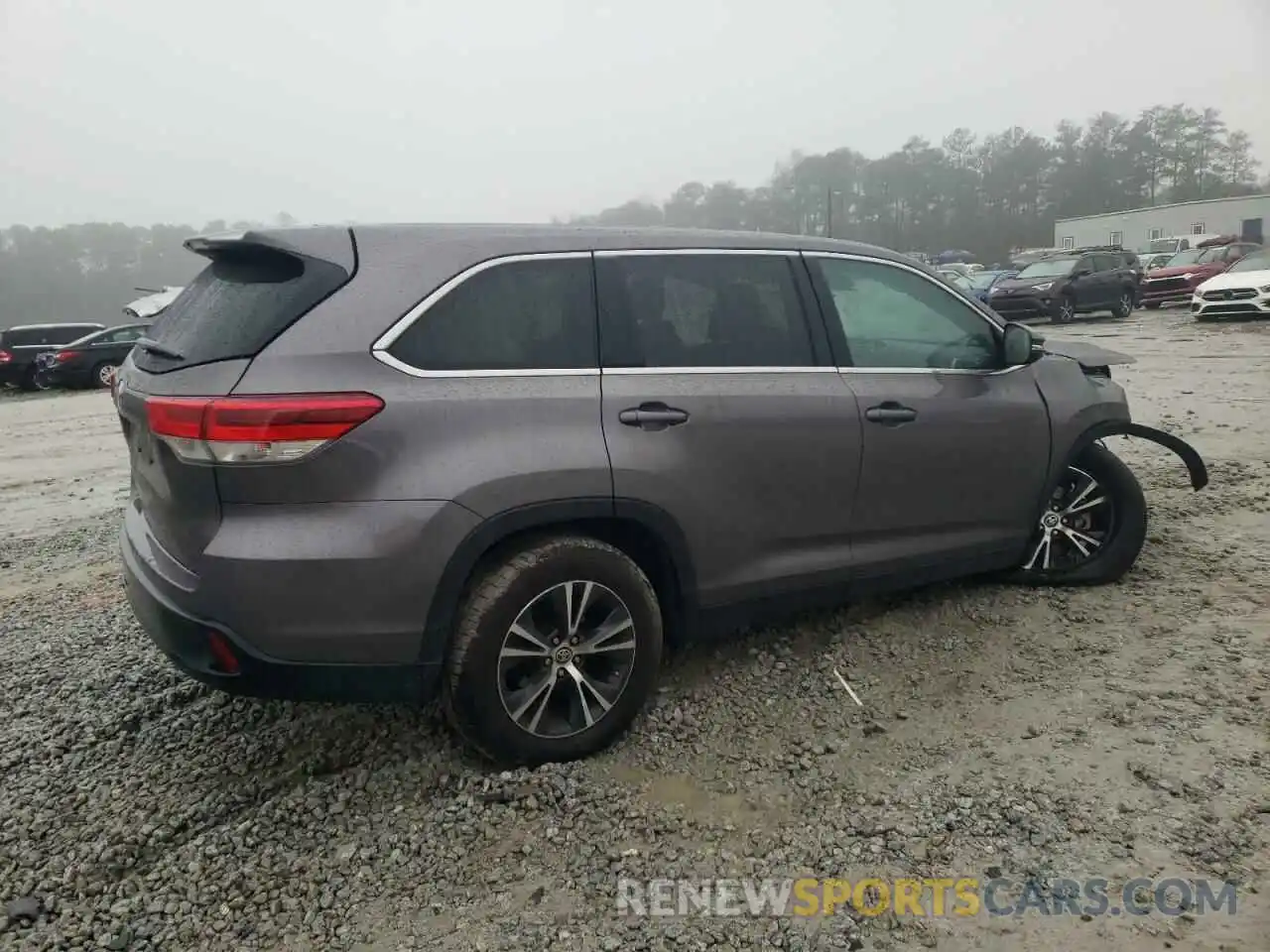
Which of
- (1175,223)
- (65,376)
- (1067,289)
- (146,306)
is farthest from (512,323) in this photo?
Result: (1175,223)

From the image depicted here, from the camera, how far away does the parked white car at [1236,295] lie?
59.6ft

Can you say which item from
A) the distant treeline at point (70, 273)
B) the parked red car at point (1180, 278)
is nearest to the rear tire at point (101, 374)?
the parked red car at point (1180, 278)

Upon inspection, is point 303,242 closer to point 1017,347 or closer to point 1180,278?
point 1017,347

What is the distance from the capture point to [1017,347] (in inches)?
156

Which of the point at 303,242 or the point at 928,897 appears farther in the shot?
the point at 303,242

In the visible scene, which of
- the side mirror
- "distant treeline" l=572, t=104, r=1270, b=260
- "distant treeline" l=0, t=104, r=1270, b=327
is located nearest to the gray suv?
the side mirror

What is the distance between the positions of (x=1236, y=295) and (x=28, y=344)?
2516 centimetres

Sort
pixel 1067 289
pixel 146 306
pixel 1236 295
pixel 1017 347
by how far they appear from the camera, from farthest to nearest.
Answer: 1. pixel 146 306
2. pixel 1067 289
3. pixel 1236 295
4. pixel 1017 347

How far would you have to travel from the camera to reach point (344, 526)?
8.38ft

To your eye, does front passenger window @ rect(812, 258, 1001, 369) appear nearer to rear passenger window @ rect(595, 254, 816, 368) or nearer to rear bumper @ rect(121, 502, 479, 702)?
rear passenger window @ rect(595, 254, 816, 368)

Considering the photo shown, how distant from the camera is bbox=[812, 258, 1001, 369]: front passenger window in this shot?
3.63 meters

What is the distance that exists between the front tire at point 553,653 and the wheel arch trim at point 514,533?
7cm

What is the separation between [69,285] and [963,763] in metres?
77.5

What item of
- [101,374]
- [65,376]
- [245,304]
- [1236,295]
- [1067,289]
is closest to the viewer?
[245,304]
